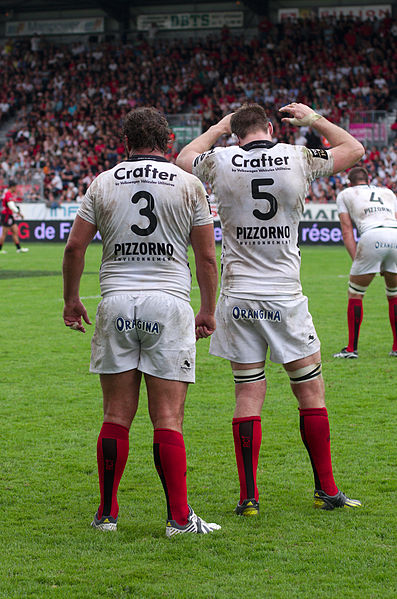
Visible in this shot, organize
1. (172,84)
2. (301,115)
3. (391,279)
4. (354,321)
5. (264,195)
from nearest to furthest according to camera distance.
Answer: (264,195), (301,115), (354,321), (391,279), (172,84)

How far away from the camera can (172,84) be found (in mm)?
40406

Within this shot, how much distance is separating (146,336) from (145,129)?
3.35ft

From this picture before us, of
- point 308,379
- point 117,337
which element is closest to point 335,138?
point 308,379

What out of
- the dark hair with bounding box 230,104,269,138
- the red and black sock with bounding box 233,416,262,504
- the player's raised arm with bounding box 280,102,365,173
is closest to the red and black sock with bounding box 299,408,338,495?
the red and black sock with bounding box 233,416,262,504

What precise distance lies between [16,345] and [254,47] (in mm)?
32328

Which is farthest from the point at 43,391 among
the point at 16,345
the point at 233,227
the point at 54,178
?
the point at 54,178

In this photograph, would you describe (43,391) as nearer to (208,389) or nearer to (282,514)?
(208,389)

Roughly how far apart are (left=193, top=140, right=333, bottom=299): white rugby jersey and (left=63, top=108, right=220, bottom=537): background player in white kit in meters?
0.41

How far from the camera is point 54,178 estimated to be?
35281mm

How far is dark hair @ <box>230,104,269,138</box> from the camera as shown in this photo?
4699mm

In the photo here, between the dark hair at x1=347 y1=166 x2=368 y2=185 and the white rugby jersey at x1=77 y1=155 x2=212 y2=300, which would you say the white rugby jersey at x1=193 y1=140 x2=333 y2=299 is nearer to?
the white rugby jersey at x1=77 y1=155 x2=212 y2=300

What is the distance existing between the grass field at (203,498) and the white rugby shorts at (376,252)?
3.35 feet

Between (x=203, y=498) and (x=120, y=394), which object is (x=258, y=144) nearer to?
(x=120, y=394)

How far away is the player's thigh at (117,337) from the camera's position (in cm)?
423
